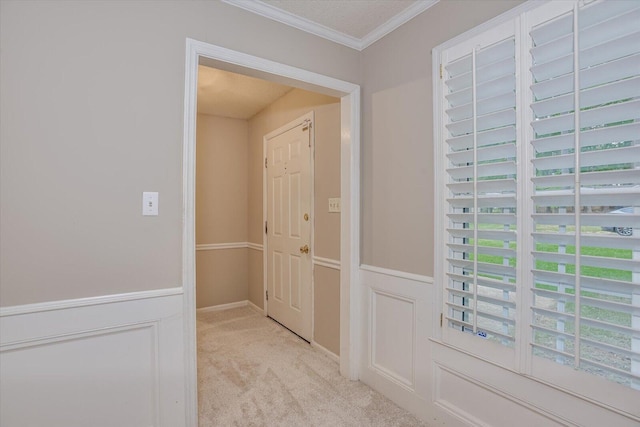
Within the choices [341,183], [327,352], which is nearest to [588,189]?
[341,183]

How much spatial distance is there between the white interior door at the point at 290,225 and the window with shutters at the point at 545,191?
1465mm

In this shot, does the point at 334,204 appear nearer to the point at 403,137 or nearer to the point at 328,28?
the point at 403,137

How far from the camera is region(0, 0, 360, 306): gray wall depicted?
128 centimetres

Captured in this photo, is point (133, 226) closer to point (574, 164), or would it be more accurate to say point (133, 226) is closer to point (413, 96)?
point (413, 96)

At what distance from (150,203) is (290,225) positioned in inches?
69.9

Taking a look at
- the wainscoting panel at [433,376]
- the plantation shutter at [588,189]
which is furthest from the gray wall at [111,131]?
the plantation shutter at [588,189]

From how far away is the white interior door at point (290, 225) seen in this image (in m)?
2.94

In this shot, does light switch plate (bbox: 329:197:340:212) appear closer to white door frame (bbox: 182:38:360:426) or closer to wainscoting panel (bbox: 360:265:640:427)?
white door frame (bbox: 182:38:360:426)

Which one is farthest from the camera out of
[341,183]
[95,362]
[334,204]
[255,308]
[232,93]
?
[255,308]

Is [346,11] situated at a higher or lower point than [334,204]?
higher

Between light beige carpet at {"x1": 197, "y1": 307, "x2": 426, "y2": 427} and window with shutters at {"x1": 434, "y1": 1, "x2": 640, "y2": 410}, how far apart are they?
752mm

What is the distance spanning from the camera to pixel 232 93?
10.5ft

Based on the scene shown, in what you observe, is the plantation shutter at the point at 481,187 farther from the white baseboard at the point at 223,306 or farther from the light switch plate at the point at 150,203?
the white baseboard at the point at 223,306

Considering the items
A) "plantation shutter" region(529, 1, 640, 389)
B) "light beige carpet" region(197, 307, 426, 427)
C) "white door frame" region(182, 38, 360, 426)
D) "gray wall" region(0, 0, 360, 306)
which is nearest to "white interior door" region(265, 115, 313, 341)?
"light beige carpet" region(197, 307, 426, 427)
